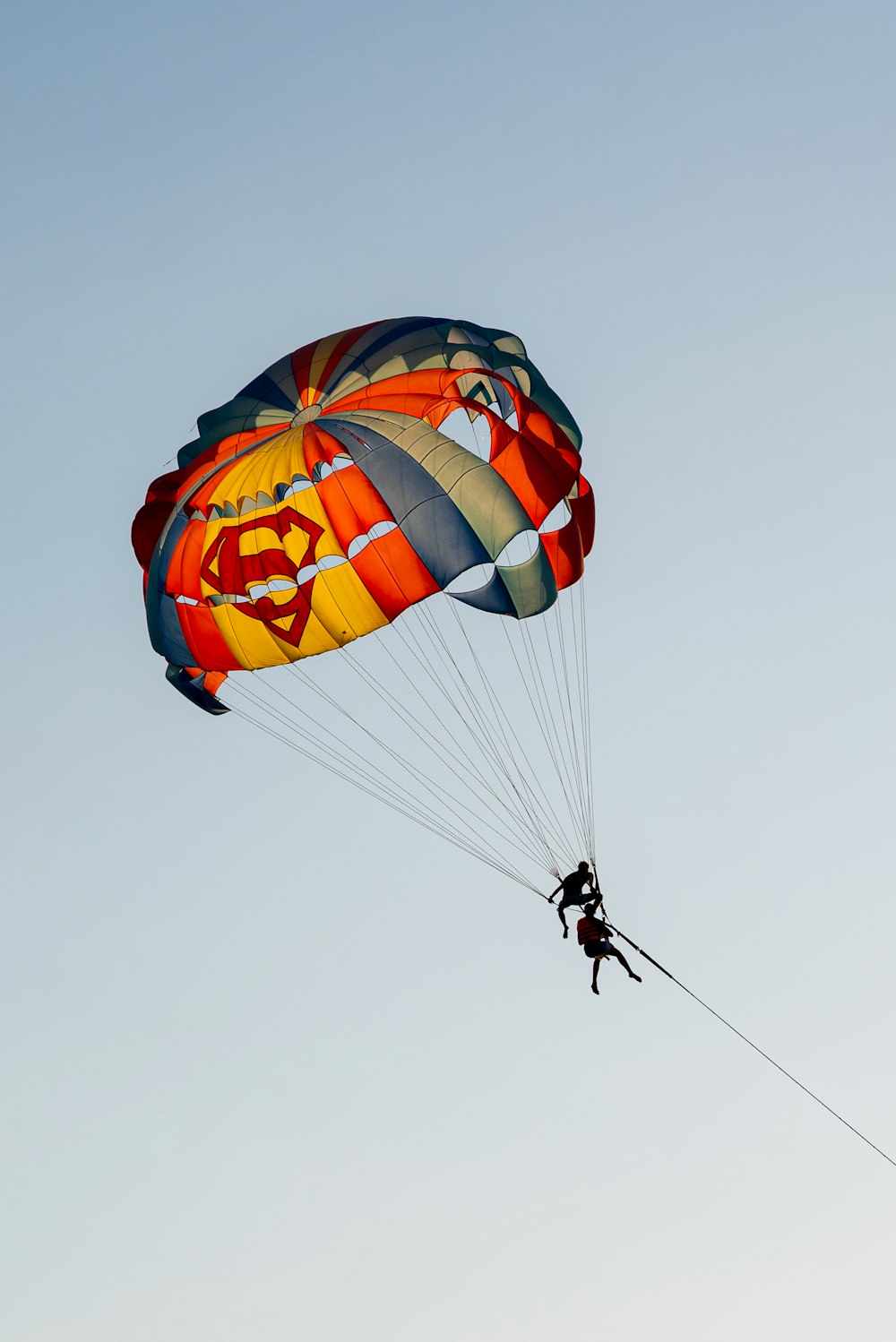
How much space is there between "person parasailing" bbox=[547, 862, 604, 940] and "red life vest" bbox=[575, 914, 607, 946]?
191 mm

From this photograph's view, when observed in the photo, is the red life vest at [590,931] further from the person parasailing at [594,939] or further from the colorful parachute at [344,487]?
the colorful parachute at [344,487]

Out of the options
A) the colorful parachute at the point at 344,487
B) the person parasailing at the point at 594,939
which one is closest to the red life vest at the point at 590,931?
the person parasailing at the point at 594,939

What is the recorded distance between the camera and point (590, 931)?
1608 centimetres

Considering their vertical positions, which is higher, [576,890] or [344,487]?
[344,487]

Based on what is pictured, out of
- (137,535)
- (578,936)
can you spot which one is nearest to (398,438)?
(137,535)

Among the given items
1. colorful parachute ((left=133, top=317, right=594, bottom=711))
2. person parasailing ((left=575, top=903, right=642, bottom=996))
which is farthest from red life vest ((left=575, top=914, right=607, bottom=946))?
Result: colorful parachute ((left=133, top=317, right=594, bottom=711))

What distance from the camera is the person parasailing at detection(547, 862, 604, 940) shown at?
1625cm

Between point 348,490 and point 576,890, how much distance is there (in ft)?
15.4

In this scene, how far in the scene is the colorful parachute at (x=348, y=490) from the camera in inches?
674

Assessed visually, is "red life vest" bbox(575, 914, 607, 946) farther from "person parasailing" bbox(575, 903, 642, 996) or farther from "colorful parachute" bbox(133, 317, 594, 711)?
"colorful parachute" bbox(133, 317, 594, 711)

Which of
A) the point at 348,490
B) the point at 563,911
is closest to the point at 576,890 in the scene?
the point at 563,911

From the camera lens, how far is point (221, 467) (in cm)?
1783

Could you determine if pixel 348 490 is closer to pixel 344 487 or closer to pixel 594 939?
pixel 344 487

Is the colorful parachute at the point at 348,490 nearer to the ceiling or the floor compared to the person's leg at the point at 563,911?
nearer to the ceiling
